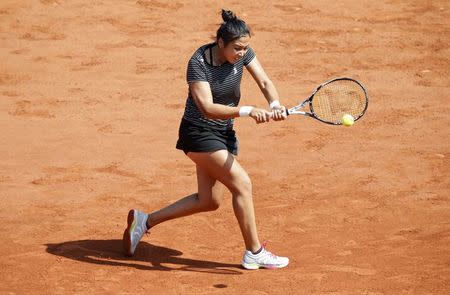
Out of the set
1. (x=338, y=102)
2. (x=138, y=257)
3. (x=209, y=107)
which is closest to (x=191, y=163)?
(x=138, y=257)

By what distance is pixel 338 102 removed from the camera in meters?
7.64

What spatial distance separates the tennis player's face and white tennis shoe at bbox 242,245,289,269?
149 centimetres

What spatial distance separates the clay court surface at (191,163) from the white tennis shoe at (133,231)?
4.8 inches

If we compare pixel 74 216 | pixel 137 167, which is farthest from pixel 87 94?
pixel 74 216

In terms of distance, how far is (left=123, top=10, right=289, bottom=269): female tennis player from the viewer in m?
6.90

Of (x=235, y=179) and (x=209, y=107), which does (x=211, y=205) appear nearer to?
(x=235, y=179)

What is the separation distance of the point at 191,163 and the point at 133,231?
2371 millimetres

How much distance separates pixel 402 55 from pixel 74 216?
6286 mm

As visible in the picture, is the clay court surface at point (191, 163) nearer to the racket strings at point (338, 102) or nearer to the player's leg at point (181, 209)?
the player's leg at point (181, 209)

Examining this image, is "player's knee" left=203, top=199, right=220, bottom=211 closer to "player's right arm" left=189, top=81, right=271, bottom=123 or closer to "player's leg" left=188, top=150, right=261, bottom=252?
"player's leg" left=188, top=150, right=261, bottom=252

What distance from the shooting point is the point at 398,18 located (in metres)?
14.6

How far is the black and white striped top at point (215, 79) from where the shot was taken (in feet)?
22.9

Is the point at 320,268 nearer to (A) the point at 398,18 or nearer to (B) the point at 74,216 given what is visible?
(B) the point at 74,216

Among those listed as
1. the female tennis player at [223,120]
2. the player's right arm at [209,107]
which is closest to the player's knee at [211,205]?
the female tennis player at [223,120]
